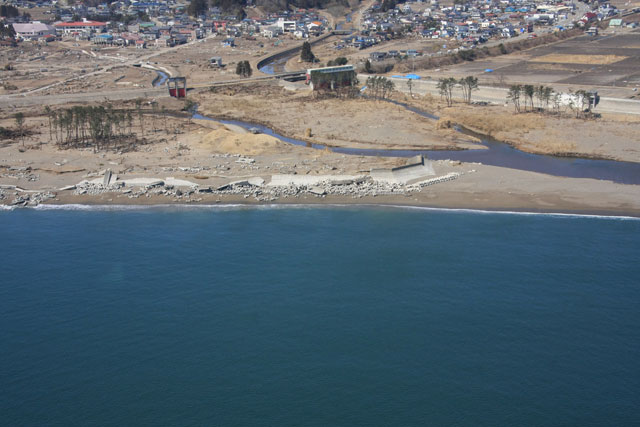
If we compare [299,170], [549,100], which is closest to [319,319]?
[299,170]

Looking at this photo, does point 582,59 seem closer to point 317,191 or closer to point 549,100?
point 549,100

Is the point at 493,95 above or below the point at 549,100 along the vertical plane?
above

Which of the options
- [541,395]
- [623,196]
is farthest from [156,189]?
[623,196]

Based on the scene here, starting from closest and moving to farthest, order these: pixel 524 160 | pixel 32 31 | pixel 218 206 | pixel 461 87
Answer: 1. pixel 218 206
2. pixel 524 160
3. pixel 461 87
4. pixel 32 31

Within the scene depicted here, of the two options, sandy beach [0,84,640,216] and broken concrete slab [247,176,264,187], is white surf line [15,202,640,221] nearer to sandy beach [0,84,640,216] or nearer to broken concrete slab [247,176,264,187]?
sandy beach [0,84,640,216]

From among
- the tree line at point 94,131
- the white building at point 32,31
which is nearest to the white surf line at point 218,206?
the tree line at point 94,131

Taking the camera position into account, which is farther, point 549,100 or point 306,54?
point 306,54

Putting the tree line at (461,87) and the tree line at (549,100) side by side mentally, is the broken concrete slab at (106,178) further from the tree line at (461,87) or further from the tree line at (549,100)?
the tree line at (549,100)

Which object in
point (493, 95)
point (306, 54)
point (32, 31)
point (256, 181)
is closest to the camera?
point (256, 181)

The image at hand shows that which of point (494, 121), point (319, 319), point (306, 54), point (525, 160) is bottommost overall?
point (319, 319)
